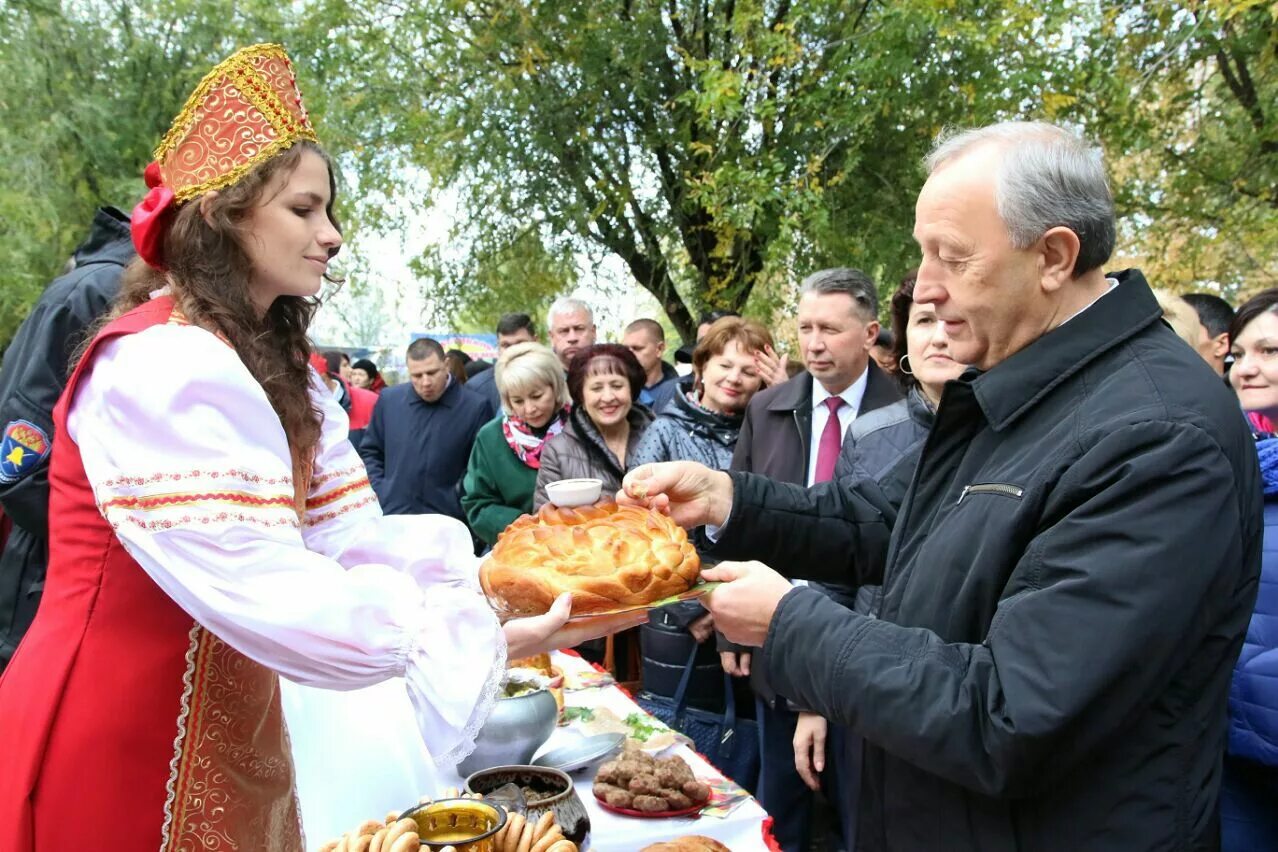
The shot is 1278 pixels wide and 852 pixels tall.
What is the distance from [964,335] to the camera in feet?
5.99

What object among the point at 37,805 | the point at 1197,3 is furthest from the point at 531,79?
the point at 37,805

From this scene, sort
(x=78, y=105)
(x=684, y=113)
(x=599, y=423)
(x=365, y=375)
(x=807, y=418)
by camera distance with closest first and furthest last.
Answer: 1. (x=807, y=418)
2. (x=599, y=423)
3. (x=684, y=113)
4. (x=365, y=375)
5. (x=78, y=105)

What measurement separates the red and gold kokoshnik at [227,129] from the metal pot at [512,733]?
1.34 metres

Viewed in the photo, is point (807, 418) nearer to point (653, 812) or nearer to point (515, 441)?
point (515, 441)

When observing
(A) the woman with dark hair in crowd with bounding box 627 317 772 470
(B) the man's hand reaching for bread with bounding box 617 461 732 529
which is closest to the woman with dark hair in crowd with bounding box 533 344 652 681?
(A) the woman with dark hair in crowd with bounding box 627 317 772 470

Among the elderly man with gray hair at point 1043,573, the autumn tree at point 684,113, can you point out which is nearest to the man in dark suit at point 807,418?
the elderly man with gray hair at point 1043,573

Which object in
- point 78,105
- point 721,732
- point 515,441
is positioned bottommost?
point 721,732

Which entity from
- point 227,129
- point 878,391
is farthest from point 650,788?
point 878,391

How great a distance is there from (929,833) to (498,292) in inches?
405

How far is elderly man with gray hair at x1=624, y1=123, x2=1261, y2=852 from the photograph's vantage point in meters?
1.43

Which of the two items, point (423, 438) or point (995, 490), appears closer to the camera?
point (995, 490)

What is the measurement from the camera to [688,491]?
8.42ft

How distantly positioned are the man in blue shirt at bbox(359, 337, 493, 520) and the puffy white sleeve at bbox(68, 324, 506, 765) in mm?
5087

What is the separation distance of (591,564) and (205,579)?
80 centimetres
